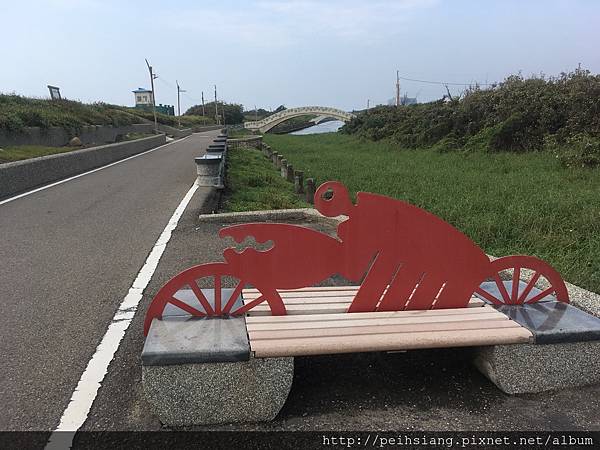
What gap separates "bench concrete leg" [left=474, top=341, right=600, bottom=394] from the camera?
2887 millimetres

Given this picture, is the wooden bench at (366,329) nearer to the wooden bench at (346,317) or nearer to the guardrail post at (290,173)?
the wooden bench at (346,317)

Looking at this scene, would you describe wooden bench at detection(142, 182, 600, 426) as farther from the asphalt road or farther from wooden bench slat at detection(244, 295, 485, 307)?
the asphalt road

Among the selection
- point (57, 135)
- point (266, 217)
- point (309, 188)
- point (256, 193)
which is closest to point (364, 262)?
point (266, 217)

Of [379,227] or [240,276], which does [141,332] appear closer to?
[240,276]

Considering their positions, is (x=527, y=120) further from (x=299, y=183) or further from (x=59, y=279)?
(x=59, y=279)

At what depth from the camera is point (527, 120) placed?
16422mm

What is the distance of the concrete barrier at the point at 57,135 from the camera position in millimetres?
17594

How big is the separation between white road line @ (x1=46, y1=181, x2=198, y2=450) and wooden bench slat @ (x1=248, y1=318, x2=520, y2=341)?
1.00 metres

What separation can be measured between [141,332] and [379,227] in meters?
1.94

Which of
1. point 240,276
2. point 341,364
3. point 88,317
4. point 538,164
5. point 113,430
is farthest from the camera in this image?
point 538,164

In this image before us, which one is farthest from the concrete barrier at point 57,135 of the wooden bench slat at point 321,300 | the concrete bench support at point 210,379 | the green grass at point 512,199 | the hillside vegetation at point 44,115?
the concrete bench support at point 210,379

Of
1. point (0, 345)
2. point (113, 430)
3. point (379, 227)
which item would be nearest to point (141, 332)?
point (0, 345)

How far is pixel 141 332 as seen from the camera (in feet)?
12.0

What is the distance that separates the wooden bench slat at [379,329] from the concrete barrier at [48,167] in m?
8.49
